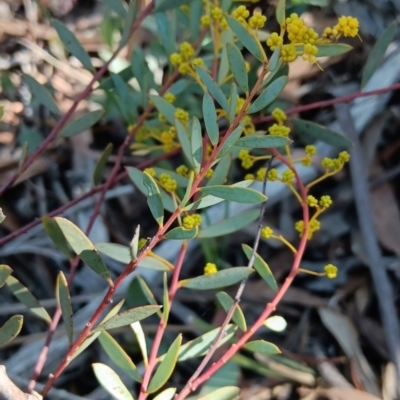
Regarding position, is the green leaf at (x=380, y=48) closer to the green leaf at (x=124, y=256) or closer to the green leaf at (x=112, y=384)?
the green leaf at (x=124, y=256)

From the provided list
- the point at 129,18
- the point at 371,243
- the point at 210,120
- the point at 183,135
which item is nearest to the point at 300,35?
the point at 210,120

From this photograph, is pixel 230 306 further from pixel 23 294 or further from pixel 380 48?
pixel 380 48

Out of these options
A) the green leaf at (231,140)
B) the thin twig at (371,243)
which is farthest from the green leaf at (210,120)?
the thin twig at (371,243)

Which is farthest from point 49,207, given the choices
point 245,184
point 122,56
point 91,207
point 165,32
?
point 245,184

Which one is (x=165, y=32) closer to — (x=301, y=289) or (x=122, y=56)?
(x=122, y=56)

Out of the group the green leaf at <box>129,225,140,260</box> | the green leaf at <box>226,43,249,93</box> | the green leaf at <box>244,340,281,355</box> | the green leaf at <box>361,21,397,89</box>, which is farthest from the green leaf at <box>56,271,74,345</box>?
the green leaf at <box>361,21,397,89</box>
